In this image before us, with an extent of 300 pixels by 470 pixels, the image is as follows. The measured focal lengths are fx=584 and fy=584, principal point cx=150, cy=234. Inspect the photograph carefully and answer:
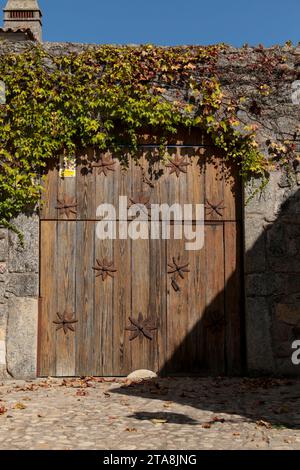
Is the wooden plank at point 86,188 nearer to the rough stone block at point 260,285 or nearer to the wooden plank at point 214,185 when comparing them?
the wooden plank at point 214,185

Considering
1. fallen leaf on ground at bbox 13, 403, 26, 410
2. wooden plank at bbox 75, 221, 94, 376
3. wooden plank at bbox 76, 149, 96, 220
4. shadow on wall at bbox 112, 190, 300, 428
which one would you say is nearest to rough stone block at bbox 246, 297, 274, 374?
shadow on wall at bbox 112, 190, 300, 428

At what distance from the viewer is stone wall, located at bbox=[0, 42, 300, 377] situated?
5.30m

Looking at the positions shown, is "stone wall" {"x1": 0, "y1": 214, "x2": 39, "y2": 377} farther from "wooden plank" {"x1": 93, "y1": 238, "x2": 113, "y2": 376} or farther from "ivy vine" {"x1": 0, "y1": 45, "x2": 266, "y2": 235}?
"wooden plank" {"x1": 93, "y1": 238, "x2": 113, "y2": 376}

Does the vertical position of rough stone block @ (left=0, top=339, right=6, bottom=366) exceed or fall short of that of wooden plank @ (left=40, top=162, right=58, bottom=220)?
it falls short

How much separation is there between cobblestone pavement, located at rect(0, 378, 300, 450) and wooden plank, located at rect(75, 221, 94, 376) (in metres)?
0.23

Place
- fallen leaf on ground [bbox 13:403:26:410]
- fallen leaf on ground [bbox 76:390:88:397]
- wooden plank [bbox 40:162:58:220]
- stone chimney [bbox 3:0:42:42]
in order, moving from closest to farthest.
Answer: fallen leaf on ground [bbox 13:403:26:410] → fallen leaf on ground [bbox 76:390:88:397] → wooden plank [bbox 40:162:58:220] → stone chimney [bbox 3:0:42:42]

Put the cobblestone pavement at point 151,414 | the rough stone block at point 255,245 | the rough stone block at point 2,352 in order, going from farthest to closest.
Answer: the rough stone block at point 255,245 → the rough stone block at point 2,352 → the cobblestone pavement at point 151,414

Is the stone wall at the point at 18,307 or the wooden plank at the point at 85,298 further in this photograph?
the wooden plank at the point at 85,298

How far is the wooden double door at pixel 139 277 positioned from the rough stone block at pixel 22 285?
0.16m

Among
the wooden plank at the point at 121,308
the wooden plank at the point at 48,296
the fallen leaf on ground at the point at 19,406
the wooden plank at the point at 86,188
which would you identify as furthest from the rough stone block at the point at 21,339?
the fallen leaf on ground at the point at 19,406

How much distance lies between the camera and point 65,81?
5.53 metres

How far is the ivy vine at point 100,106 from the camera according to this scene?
5.45m

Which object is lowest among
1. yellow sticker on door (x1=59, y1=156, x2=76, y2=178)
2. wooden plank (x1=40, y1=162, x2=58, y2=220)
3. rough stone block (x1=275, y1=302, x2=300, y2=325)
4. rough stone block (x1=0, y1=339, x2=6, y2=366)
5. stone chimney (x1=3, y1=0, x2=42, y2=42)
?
rough stone block (x1=0, y1=339, x2=6, y2=366)

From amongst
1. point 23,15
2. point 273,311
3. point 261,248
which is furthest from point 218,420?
point 23,15
